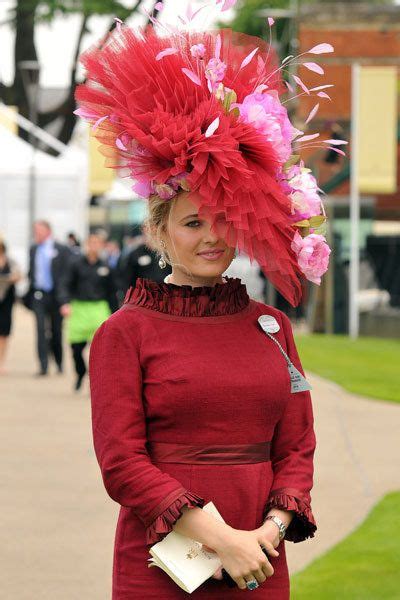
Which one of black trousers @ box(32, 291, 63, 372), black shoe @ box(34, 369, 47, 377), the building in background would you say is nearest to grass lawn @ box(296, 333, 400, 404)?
the building in background

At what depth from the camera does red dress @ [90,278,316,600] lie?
3035mm

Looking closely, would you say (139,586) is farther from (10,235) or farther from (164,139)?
(10,235)

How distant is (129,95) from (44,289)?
13915mm

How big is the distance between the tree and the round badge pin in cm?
3378

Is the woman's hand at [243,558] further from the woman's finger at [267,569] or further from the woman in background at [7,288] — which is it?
the woman in background at [7,288]

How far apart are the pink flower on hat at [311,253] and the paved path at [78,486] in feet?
9.93

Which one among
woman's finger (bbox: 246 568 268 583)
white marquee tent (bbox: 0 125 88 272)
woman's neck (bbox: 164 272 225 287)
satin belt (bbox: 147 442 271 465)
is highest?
white marquee tent (bbox: 0 125 88 272)

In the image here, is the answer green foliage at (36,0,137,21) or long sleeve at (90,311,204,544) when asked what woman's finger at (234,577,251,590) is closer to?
long sleeve at (90,311,204,544)

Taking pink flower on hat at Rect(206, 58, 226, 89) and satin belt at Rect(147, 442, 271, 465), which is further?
pink flower on hat at Rect(206, 58, 226, 89)

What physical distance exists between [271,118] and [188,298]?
468 millimetres

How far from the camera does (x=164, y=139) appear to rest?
3117 mm

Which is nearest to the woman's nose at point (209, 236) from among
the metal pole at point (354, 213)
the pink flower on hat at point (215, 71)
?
the pink flower on hat at point (215, 71)

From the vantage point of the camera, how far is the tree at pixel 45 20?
1522 inches

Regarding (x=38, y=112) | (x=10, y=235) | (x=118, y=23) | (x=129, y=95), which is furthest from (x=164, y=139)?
(x=38, y=112)
